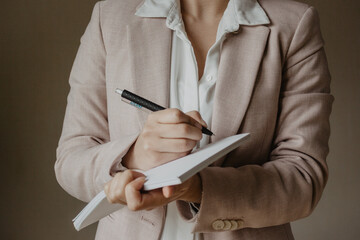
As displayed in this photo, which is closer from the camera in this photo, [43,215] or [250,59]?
[250,59]

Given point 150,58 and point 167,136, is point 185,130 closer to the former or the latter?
point 167,136

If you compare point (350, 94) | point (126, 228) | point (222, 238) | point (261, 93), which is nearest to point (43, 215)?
point (126, 228)

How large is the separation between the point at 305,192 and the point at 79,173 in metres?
0.51

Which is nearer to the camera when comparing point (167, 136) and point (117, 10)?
point (167, 136)

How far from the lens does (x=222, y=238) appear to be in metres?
0.94

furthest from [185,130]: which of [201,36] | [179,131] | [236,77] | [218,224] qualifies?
[201,36]

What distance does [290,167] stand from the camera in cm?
92

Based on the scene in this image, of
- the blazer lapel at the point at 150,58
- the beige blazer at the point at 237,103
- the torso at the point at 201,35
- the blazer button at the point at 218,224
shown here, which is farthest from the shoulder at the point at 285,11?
the blazer button at the point at 218,224

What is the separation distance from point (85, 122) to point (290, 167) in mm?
497

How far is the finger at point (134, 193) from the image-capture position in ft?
2.06

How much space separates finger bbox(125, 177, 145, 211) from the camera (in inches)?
24.7

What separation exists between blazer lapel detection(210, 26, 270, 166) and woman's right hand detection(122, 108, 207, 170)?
0.20 meters

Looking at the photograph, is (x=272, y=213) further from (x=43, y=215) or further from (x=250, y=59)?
(x=43, y=215)

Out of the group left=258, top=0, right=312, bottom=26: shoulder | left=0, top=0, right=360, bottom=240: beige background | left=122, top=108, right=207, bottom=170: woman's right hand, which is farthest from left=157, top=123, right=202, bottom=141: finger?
left=0, top=0, right=360, bottom=240: beige background
